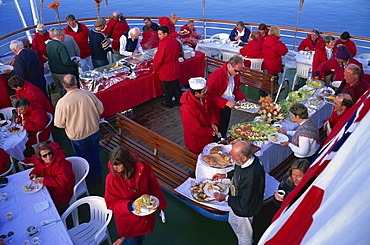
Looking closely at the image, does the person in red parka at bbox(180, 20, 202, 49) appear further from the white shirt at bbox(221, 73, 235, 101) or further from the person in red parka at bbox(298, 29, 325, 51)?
the white shirt at bbox(221, 73, 235, 101)

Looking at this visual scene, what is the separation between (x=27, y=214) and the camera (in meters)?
3.50

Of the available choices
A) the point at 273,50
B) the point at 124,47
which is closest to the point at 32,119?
the point at 124,47

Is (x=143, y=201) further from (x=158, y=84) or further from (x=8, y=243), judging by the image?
(x=158, y=84)

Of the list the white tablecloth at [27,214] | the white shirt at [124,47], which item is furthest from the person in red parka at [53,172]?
the white shirt at [124,47]

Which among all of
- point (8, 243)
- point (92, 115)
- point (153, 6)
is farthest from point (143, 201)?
point (153, 6)

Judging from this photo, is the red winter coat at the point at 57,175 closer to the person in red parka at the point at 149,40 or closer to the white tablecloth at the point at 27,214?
the white tablecloth at the point at 27,214

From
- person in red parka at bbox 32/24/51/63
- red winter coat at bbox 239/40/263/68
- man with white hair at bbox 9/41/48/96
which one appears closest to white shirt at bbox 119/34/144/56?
person in red parka at bbox 32/24/51/63

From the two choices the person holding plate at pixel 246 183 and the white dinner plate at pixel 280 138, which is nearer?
the person holding plate at pixel 246 183

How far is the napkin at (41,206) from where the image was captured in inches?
140

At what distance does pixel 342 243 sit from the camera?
801 millimetres

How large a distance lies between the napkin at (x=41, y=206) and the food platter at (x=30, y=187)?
247mm

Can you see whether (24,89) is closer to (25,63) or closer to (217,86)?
(25,63)

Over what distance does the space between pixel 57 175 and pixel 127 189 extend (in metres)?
1.20

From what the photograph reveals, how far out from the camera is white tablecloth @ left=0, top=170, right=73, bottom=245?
3.19 metres
